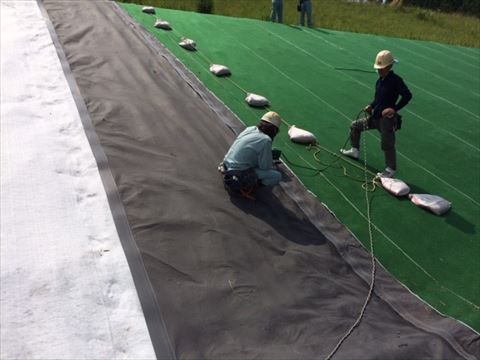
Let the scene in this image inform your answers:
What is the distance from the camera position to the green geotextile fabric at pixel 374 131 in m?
3.74

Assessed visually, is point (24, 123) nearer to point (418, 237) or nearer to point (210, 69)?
point (210, 69)

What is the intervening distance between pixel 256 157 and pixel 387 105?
59.4 inches

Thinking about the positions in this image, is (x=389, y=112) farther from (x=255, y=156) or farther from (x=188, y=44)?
(x=188, y=44)

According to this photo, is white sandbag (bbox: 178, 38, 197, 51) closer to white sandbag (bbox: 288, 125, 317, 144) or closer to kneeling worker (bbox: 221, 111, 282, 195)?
white sandbag (bbox: 288, 125, 317, 144)

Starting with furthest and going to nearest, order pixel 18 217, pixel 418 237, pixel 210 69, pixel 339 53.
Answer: pixel 339 53 < pixel 210 69 < pixel 418 237 < pixel 18 217

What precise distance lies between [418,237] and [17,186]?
340cm

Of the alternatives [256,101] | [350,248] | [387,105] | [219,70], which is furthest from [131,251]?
[219,70]

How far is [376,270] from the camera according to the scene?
348 cm

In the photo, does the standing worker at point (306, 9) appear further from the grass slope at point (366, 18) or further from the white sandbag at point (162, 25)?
the white sandbag at point (162, 25)

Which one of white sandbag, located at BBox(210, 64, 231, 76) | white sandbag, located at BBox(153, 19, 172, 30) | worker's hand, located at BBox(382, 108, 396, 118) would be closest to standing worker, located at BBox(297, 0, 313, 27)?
white sandbag, located at BBox(153, 19, 172, 30)

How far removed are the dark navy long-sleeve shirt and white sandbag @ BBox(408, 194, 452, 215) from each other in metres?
0.88

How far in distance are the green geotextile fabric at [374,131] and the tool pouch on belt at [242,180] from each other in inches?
31.7

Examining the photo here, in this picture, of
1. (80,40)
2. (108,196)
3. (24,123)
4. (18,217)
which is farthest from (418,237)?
(80,40)

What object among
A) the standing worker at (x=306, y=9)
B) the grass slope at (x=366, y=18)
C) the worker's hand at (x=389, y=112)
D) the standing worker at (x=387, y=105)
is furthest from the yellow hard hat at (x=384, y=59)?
the grass slope at (x=366, y=18)
